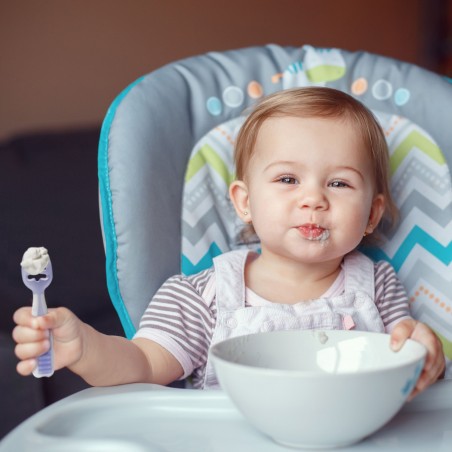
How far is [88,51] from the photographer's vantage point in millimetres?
2232

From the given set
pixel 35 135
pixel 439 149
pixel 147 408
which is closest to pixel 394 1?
pixel 35 135

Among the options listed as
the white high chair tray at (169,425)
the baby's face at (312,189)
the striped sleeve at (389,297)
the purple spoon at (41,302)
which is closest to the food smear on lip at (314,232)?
the baby's face at (312,189)

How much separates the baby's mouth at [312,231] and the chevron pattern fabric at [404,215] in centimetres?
20

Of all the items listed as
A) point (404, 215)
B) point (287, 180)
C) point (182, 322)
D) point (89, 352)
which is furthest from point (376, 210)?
point (89, 352)

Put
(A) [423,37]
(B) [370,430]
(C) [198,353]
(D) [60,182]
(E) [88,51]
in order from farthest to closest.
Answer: (A) [423,37] < (E) [88,51] < (D) [60,182] < (C) [198,353] < (B) [370,430]

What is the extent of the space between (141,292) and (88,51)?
4.44ft

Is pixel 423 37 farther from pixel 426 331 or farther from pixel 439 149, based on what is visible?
pixel 426 331

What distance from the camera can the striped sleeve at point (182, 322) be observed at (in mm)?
965

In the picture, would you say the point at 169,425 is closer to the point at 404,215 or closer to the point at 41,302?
the point at 41,302

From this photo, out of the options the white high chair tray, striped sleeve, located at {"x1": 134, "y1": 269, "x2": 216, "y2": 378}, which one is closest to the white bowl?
Result: the white high chair tray

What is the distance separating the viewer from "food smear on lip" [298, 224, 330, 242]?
38.1 inches

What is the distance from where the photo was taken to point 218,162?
116cm

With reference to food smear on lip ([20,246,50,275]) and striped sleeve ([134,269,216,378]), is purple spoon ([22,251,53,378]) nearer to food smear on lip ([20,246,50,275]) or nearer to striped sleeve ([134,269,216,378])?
food smear on lip ([20,246,50,275])

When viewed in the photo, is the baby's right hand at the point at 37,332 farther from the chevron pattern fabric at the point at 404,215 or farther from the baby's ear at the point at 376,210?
the baby's ear at the point at 376,210
